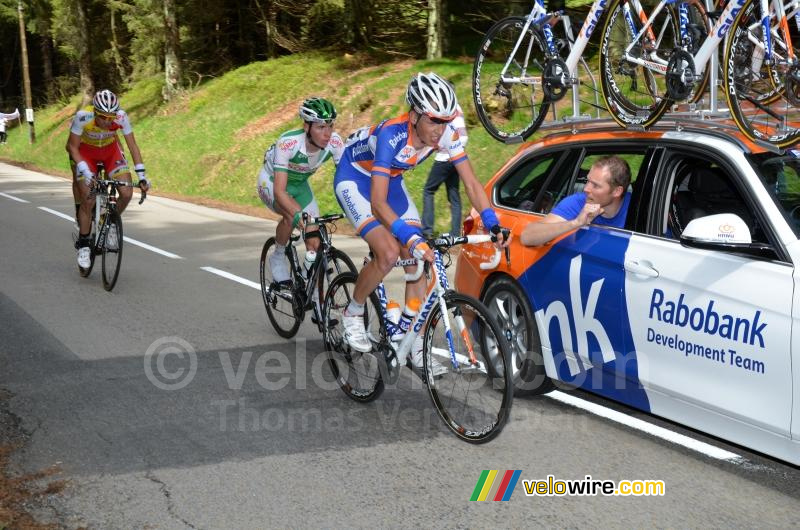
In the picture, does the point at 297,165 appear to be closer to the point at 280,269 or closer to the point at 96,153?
the point at 280,269

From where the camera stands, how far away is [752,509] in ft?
13.8

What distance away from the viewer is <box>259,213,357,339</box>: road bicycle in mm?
6695

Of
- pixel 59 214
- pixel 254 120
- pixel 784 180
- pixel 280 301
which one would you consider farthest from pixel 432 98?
pixel 254 120

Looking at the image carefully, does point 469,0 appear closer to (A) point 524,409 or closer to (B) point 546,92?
(B) point 546,92

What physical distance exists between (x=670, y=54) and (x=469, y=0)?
78.9 feet

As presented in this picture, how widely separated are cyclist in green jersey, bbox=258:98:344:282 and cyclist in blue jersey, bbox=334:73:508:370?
2.34 feet

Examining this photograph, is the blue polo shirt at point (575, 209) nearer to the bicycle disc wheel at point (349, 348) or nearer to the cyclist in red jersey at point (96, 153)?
the bicycle disc wheel at point (349, 348)

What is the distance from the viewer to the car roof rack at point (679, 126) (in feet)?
15.5

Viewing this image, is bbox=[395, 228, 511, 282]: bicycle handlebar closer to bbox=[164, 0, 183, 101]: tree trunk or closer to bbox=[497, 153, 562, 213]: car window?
bbox=[497, 153, 562, 213]: car window

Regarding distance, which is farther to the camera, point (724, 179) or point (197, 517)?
point (724, 179)

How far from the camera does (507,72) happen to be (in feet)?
26.1

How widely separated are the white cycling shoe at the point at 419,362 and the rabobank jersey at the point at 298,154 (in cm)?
209

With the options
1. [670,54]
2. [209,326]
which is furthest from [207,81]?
[670,54]

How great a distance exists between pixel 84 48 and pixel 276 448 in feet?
138
